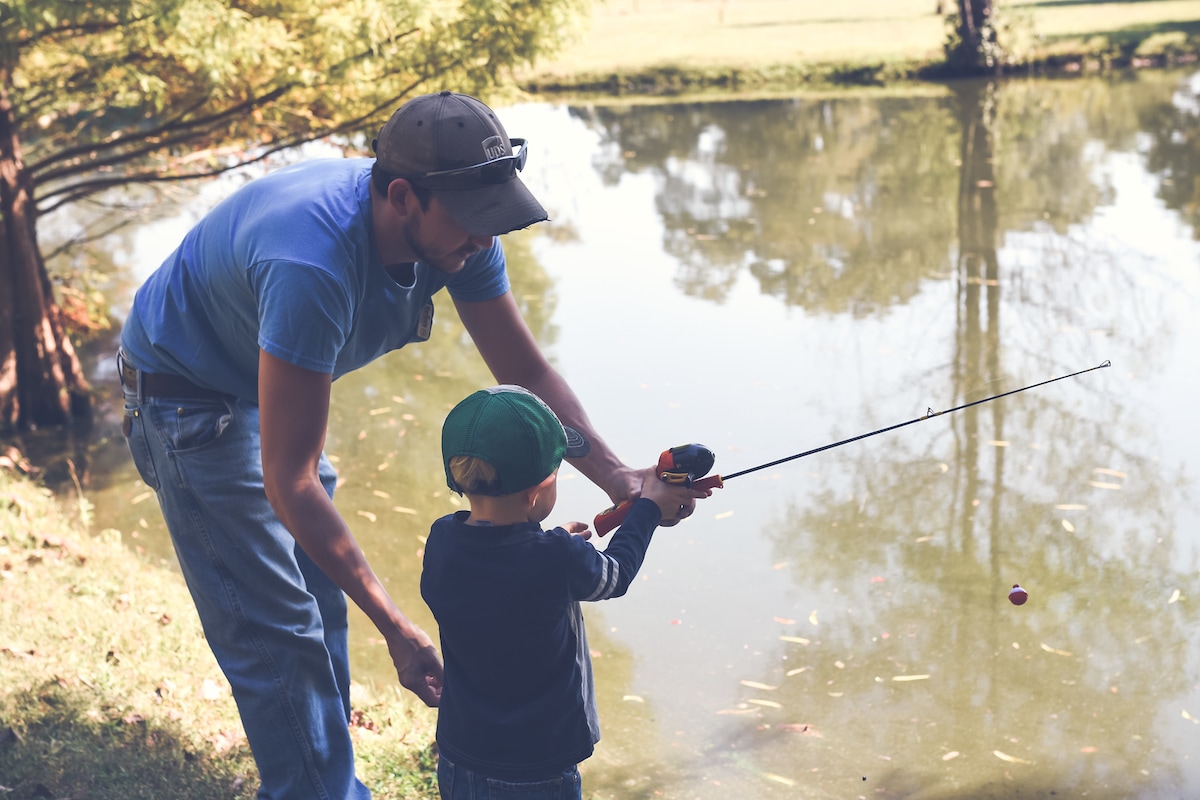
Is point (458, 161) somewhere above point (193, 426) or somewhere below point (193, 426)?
above

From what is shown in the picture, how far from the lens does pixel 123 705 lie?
10.8 ft

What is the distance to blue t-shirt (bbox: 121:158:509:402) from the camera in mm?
1939

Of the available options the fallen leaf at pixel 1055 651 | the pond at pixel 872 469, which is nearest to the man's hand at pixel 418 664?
the pond at pixel 872 469

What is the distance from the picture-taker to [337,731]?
2.46 m

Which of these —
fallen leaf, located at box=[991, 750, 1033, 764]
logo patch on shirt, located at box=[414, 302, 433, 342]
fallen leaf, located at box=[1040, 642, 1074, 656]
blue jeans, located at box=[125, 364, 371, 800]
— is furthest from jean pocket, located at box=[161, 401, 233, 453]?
fallen leaf, located at box=[1040, 642, 1074, 656]

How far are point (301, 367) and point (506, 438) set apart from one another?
37cm

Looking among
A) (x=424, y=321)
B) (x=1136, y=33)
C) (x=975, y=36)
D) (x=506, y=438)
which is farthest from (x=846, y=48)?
(x=506, y=438)

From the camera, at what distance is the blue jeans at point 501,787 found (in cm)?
202

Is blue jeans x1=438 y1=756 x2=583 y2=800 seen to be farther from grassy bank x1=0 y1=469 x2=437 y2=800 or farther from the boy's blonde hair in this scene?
grassy bank x1=0 y1=469 x2=437 y2=800

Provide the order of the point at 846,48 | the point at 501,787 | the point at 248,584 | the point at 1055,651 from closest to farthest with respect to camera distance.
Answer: the point at 501,787, the point at 248,584, the point at 1055,651, the point at 846,48

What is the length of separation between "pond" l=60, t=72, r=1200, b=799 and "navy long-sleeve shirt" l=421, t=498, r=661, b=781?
1.34 m

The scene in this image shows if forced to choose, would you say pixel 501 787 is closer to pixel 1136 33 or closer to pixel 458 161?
pixel 458 161

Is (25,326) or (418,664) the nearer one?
(418,664)

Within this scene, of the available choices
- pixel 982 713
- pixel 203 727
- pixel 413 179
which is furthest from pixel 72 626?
pixel 982 713
